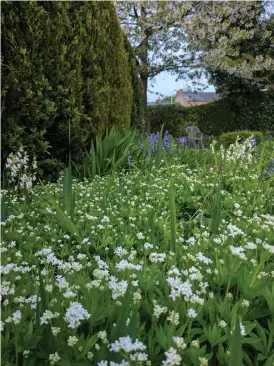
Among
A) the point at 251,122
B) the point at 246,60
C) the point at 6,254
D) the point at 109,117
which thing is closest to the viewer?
the point at 6,254

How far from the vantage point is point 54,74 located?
399cm

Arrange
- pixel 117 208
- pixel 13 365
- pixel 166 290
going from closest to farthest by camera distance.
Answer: pixel 13 365, pixel 166 290, pixel 117 208

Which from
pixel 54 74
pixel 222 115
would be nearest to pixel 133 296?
pixel 54 74

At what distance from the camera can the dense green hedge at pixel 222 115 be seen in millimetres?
18562

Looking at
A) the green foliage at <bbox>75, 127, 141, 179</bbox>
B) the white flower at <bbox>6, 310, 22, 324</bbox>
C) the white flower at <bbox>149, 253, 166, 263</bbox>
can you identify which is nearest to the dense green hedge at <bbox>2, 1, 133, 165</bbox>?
the green foliage at <bbox>75, 127, 141, 179</bbox>

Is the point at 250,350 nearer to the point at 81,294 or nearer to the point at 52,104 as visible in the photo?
the point at 81,294

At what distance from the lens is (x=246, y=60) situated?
16.7 meters

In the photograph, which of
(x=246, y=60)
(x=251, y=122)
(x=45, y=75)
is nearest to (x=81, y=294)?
(x=45, y=75)

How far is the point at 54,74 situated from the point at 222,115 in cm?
1616

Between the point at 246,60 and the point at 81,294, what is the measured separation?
56.2 ft

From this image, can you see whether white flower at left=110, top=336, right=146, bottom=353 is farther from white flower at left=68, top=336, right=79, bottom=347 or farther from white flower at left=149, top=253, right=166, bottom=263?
white flower at left=149, top=253, right=166, bottom=263

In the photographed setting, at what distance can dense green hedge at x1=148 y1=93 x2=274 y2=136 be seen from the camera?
18562 millimetres

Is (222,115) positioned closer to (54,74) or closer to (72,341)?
(54,74)

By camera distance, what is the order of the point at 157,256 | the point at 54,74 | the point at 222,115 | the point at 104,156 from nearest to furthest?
the point at 157,256 → the point at 54,74 → the point at 104,156 → the point at 222,115
